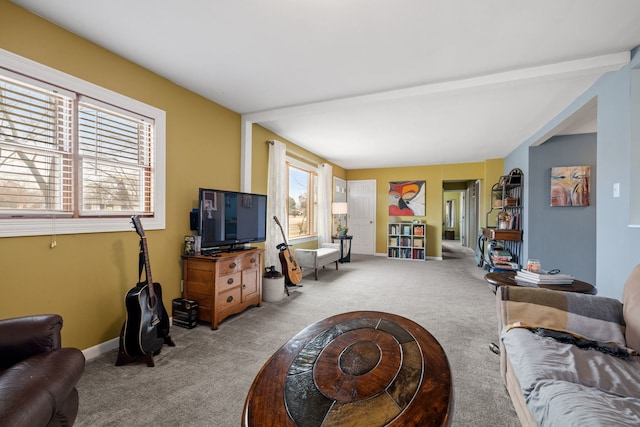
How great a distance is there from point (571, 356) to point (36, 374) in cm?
236

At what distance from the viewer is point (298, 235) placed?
5371 mm

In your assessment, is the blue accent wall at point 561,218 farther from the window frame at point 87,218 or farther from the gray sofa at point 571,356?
the window frame at point 87,218

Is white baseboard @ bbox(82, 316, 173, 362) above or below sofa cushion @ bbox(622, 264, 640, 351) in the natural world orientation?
below

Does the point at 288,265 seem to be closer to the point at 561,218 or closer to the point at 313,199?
the point at 313,199

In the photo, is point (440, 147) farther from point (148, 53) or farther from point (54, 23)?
point (54, 23)

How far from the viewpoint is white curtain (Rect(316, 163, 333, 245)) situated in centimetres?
592

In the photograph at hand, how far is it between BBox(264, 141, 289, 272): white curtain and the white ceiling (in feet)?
2.60

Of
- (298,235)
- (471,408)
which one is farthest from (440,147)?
(471,408)

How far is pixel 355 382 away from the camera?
103cm

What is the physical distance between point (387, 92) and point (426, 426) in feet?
9.51

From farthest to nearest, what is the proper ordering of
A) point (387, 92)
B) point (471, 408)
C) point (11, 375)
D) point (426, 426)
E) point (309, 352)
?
point (387, 92) < point (471, 408) < point (309, 352) < point (11, 375) < point (426, 426)

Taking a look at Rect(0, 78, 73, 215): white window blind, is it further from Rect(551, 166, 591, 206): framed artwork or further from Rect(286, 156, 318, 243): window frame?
Rect(551, 166, 591, 206): framed artwork

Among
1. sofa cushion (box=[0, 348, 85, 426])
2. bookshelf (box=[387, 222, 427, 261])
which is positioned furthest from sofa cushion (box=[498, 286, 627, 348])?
bookshelf (box=[387, 222, 427, 261])

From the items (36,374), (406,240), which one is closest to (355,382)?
(36,374)
